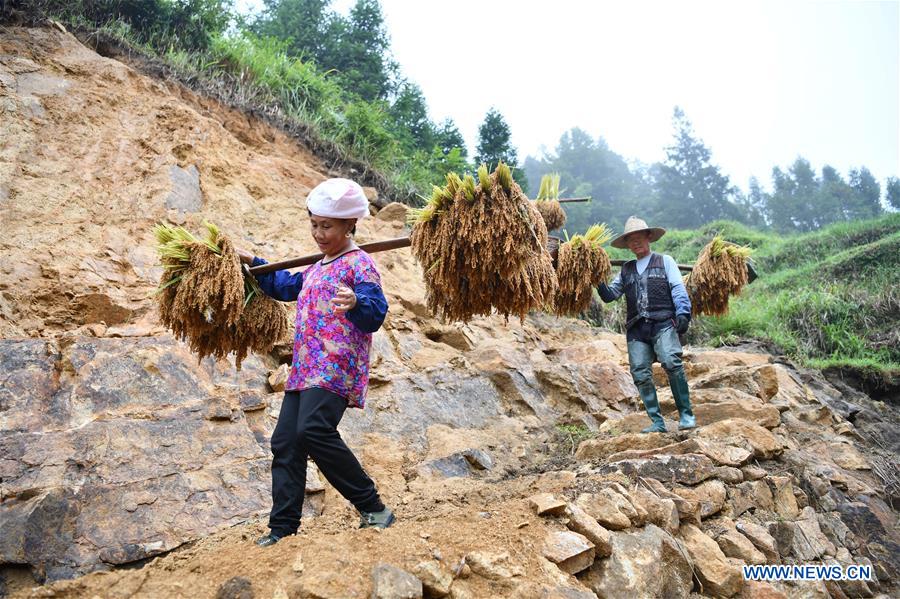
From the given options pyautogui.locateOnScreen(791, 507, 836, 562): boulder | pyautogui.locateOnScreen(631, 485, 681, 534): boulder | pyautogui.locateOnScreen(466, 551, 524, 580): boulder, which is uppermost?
pyautogui.locateOnScreen(466, 551, 524, 580): boulder

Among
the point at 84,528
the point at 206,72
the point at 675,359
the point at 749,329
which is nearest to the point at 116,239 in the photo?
the point at 84,528

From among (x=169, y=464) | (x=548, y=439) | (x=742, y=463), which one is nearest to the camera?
(x=169, y=464)

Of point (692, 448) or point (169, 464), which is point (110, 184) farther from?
point (692, 448)

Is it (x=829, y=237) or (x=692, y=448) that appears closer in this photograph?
(x=692, y=448)

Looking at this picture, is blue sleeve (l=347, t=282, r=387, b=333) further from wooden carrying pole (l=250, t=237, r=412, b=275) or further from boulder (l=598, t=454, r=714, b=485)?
boulder (l=598, t=454, r=714, b=485)

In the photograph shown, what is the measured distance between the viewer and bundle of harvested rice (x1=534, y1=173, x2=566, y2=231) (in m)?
5.36

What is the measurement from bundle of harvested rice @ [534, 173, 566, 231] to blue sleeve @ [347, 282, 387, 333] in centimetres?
268

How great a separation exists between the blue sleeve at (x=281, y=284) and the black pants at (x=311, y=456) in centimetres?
87

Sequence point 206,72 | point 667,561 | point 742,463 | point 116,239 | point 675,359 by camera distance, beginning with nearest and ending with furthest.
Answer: point 667,561, point 742,463, point 675,359, point 116,239, point 206,72

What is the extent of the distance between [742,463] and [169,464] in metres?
3.87

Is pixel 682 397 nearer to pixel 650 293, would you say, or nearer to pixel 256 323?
pixel 650 293

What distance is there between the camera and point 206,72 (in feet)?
25.3

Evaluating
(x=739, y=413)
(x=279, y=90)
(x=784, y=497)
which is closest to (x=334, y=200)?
(x=784, y=497)

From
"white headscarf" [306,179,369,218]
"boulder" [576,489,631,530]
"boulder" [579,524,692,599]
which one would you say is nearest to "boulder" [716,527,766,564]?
"boulder" [579,524,692,599]
